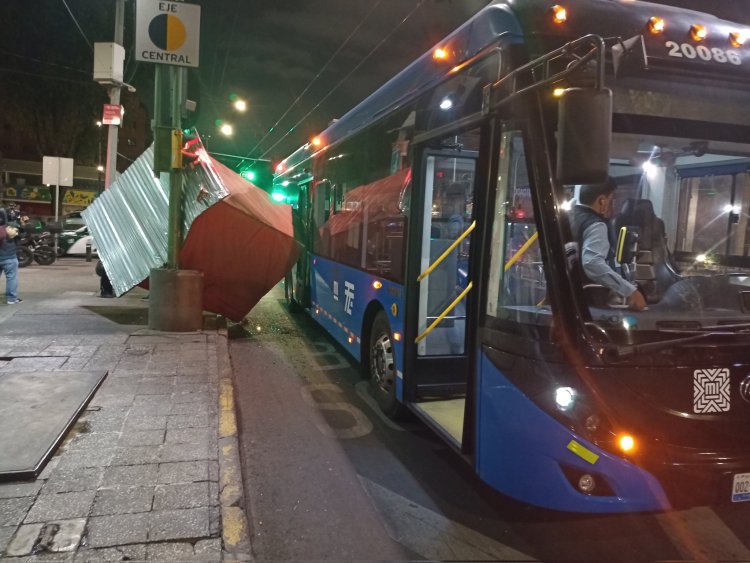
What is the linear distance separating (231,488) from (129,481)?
2.27 ft

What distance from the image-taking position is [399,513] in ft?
12.8

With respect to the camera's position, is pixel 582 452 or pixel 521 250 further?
pixel 521 250

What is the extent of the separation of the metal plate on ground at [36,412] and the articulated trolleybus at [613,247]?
2.97 m

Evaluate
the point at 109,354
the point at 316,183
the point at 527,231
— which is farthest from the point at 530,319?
the point at 316,183

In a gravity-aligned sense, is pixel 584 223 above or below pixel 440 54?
below

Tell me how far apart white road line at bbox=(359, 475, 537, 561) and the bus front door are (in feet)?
2.02

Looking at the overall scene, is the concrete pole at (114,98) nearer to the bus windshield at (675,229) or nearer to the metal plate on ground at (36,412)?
the metal plate on ground at (36,412)


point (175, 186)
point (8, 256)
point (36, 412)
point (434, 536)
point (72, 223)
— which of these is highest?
point (175, 186)

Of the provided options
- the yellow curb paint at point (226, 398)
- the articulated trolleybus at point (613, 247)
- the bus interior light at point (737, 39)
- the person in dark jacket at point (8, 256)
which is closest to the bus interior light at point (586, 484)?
the articulated trolleybus at point (613, 247)

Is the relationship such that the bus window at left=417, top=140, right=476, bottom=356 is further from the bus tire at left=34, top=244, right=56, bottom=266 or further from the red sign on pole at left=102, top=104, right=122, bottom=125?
the bus tire at left=34, top=244, right=56, bottom=266

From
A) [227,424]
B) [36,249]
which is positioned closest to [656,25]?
[227,424]

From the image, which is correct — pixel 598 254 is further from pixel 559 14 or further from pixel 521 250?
pixel 559 14

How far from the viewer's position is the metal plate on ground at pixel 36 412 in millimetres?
4074

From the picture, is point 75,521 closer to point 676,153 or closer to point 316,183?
point 676,153
